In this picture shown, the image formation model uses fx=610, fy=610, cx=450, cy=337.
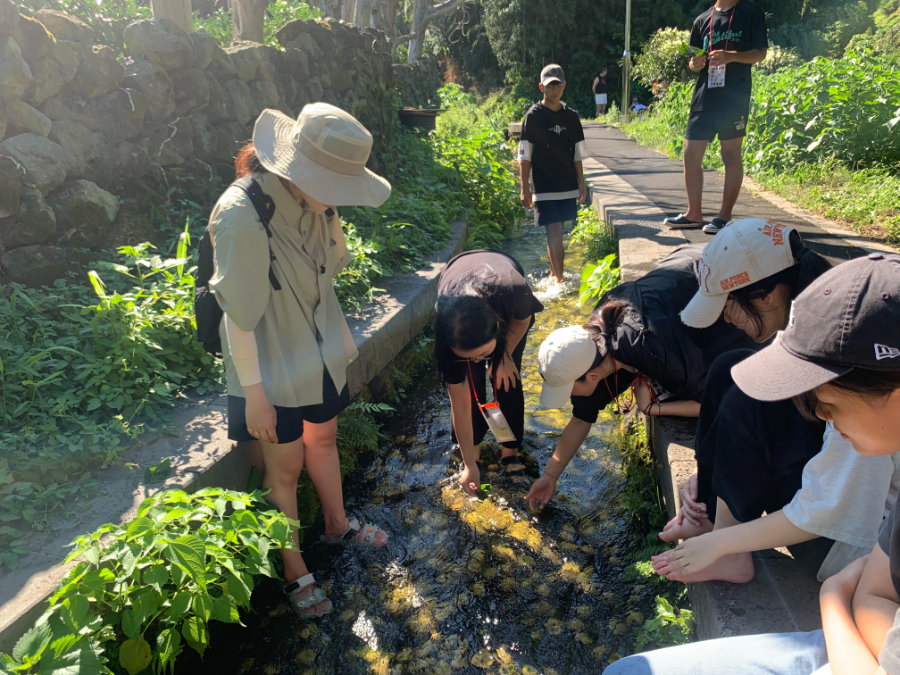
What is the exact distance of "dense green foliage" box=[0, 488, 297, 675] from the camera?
140 centimetres

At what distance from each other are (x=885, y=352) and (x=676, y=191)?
19.7ft

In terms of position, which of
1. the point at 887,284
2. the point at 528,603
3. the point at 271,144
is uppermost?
the point at 271,144

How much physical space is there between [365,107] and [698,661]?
22.5ft

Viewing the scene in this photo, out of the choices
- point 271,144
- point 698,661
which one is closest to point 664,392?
point 698,661

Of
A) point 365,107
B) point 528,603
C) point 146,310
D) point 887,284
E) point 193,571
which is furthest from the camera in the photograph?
point 365,107

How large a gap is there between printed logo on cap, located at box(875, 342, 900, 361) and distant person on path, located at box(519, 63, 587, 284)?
4.18 metres

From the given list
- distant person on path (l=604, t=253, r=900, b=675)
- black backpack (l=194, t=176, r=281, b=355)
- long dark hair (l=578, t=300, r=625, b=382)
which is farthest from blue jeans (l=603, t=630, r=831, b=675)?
black backpack (l=194, t=176, r=281, b=355)

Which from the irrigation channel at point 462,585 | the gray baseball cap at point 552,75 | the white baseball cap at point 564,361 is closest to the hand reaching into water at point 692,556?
the irrigation channel at point 462,585

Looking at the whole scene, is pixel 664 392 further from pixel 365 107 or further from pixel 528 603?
pixel 365 107

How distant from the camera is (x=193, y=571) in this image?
4.85ft

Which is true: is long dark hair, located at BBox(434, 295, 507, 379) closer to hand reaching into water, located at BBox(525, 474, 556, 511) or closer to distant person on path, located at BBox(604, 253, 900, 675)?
hand reaching into water, located at BBox(525, 474, 556, 511)

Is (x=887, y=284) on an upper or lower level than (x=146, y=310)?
upper

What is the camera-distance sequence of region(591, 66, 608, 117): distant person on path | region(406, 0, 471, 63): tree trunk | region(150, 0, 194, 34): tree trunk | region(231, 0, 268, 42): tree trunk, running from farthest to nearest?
region(591, 66, 608, 117): distant person on path, region(406, 0, 471, 63): tree trunk, region(231, 0, 268, 42): tree trunk, region(150, 0, 194, 34): tree trunk

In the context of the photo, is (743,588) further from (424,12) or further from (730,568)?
(424,12)
